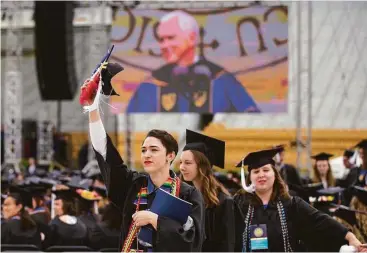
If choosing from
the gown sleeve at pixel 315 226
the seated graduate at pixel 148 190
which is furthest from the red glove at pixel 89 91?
the gown sleeve at pixel 315 226

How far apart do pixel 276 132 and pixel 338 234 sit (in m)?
15.7

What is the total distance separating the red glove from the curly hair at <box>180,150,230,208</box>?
4.97 ft

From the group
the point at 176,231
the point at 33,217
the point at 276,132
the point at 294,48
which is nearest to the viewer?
the point at 176,231

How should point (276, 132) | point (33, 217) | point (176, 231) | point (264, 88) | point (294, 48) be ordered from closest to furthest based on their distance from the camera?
point (176, 231), point (33, 217), point (264, 88), point (294, 48), point (276, 132)

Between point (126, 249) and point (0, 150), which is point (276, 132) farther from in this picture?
point (126, 249)

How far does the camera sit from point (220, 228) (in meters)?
4.93

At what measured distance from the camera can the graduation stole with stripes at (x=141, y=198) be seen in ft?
11.9

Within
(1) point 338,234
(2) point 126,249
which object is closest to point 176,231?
(2) point 126,249

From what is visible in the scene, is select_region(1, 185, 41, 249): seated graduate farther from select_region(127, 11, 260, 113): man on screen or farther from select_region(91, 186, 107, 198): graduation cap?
select_region(127, 11, 260, 113): man on screen

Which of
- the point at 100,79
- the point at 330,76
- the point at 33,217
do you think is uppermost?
the point at 330,76

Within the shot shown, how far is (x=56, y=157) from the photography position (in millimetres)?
21516

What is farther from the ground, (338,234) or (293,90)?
(293,90)

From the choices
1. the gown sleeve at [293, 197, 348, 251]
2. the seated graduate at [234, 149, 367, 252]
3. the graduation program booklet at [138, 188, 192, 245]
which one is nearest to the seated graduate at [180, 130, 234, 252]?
the seated graduate at [234, 149, 367, 252]

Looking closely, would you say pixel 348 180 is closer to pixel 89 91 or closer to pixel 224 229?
pixel 224 229
